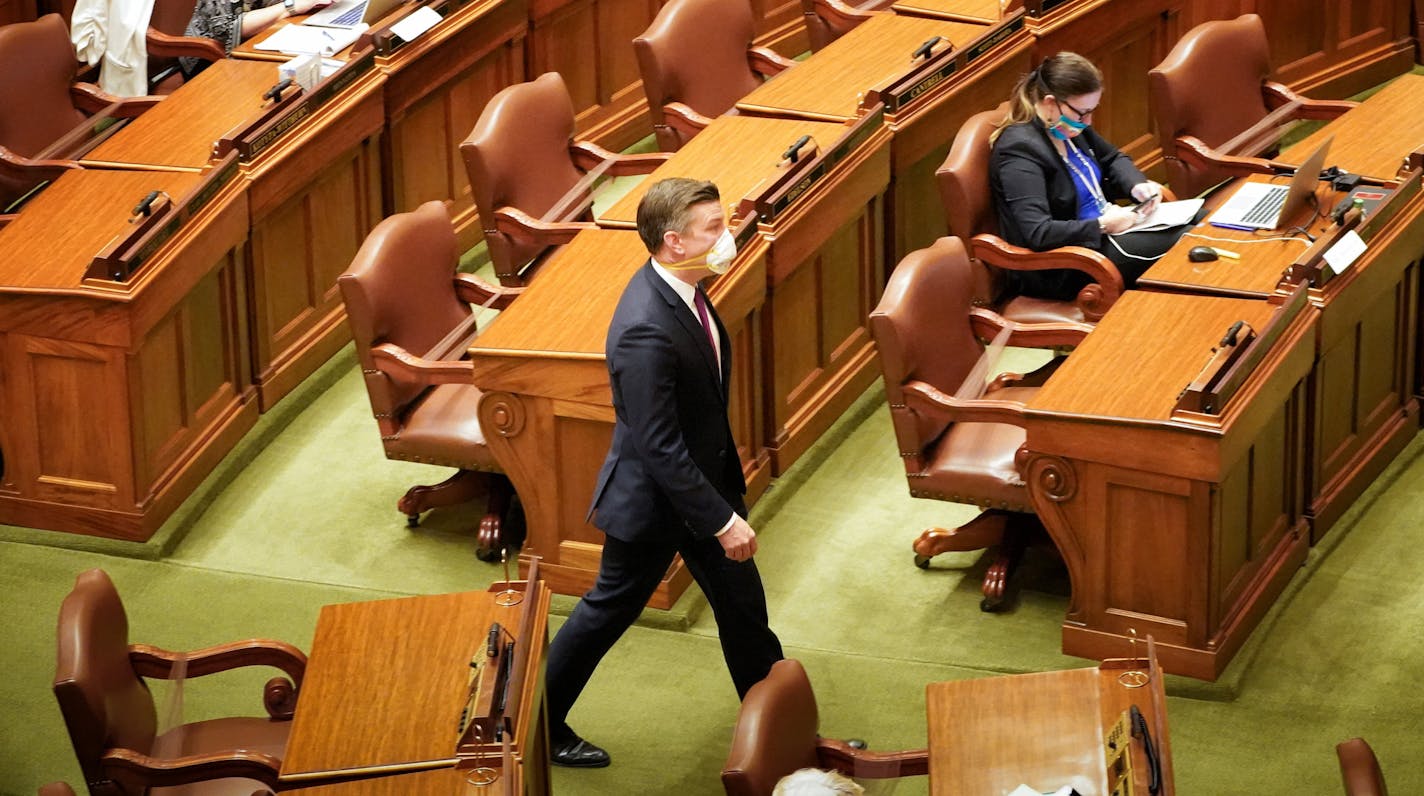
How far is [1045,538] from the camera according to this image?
186 inches

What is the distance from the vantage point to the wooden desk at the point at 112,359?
481cm

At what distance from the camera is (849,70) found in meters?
5.87

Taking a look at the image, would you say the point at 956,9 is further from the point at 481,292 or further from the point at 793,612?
the point at 793,612

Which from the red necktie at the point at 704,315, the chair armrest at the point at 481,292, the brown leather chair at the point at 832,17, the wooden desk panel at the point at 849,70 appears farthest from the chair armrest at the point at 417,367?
the brown leather chair at the point at 832,17

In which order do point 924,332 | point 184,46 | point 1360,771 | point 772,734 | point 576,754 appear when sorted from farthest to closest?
point 184,46 < point 924,332 < point 576,754 < point 772,734 < point 1360,771

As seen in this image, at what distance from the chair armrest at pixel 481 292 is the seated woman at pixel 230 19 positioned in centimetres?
159

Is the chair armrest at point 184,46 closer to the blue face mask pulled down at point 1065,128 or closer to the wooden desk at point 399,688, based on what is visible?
the blue face mask pulled down at point 1065,128

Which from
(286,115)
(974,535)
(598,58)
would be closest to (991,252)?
(974,535)

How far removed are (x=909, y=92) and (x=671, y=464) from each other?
2165mm

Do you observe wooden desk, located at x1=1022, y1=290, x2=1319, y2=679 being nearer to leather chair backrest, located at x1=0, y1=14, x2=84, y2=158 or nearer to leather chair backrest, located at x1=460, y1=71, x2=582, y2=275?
leather chair backrest, located at x1=460, y1=71, x2=582, y2=275

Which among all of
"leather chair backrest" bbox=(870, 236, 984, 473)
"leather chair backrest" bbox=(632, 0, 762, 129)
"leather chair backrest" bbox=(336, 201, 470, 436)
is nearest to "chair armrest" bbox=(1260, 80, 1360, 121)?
"leather chair backrest" bbox=(632, 0, 762, 129)

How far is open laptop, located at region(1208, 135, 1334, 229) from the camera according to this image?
16.4 ft

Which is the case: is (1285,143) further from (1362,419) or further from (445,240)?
(445,240)

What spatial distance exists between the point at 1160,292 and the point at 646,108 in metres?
2.52
